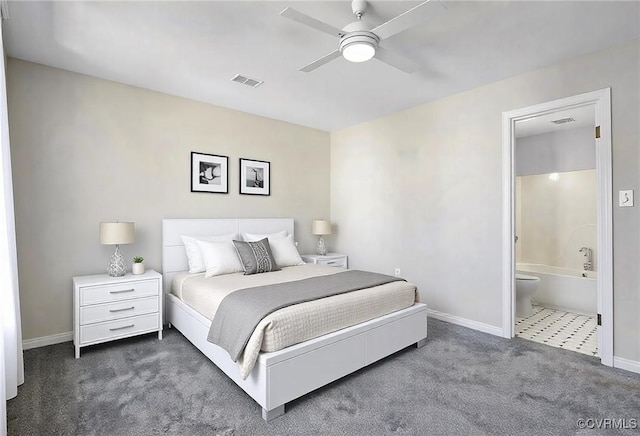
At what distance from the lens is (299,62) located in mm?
3018

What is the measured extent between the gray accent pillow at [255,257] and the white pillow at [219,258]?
0.10 m

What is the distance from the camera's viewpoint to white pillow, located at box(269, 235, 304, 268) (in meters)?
3.97

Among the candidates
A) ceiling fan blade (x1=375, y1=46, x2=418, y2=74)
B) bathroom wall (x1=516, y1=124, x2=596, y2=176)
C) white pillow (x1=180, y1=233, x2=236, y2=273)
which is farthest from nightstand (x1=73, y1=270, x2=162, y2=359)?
bathroom wall (x1=516, y1=124, x2=596, y2=176)

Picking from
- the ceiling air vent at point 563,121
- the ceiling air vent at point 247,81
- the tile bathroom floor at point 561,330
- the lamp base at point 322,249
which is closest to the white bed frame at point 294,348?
the tile bathroom floor at point 561,330

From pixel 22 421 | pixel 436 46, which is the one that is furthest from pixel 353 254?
pixel 22 421

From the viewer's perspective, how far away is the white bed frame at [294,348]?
6.74 ft

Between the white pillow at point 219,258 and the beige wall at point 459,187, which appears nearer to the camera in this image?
the beige wall at point 459,187

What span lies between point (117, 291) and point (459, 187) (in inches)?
143

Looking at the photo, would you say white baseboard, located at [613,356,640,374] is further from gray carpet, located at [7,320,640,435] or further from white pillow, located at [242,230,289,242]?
white pillow, located at [242,230,289,242]

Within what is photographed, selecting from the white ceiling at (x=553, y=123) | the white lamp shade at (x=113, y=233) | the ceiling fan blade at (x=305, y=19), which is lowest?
the white lamp shade at (x=113, y=233)

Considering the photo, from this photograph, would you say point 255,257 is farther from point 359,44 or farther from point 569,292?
point 569,292

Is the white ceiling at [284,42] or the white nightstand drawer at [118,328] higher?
the white ceiling at [284,42]

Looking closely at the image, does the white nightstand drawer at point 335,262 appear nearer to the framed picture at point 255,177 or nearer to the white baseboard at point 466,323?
the framed picture at point 255,177

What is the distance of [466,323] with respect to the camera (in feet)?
12.2
